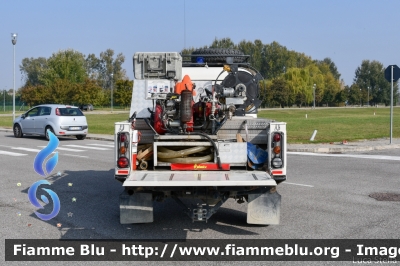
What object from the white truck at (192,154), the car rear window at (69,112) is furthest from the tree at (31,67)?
the white truck at (192,154)

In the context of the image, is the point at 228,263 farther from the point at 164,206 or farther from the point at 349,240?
the point at 164,206

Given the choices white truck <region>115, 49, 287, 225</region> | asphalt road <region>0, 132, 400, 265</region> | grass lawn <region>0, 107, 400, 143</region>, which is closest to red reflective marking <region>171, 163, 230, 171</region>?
white truck <region>115, 49, 287, 225</region>

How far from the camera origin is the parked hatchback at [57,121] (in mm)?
24328

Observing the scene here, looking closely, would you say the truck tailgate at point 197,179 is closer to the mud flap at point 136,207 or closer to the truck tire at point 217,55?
the mud flap at point 136,207

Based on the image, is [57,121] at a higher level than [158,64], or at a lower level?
lower

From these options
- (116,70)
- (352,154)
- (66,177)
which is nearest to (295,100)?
(116,70)

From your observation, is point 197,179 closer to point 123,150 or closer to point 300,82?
point 123,150

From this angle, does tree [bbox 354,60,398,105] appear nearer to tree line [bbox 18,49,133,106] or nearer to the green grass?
tree line [bbox 18,49,133,106]

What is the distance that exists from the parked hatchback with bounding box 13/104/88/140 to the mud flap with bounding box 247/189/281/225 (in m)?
18.6

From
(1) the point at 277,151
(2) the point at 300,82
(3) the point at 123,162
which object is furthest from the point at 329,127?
(2) the point at 300,82

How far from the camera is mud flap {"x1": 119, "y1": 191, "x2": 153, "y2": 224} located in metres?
7.10

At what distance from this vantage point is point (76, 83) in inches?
3428

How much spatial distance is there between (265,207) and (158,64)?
323 cm

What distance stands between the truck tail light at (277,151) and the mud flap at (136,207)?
5.82 ft
